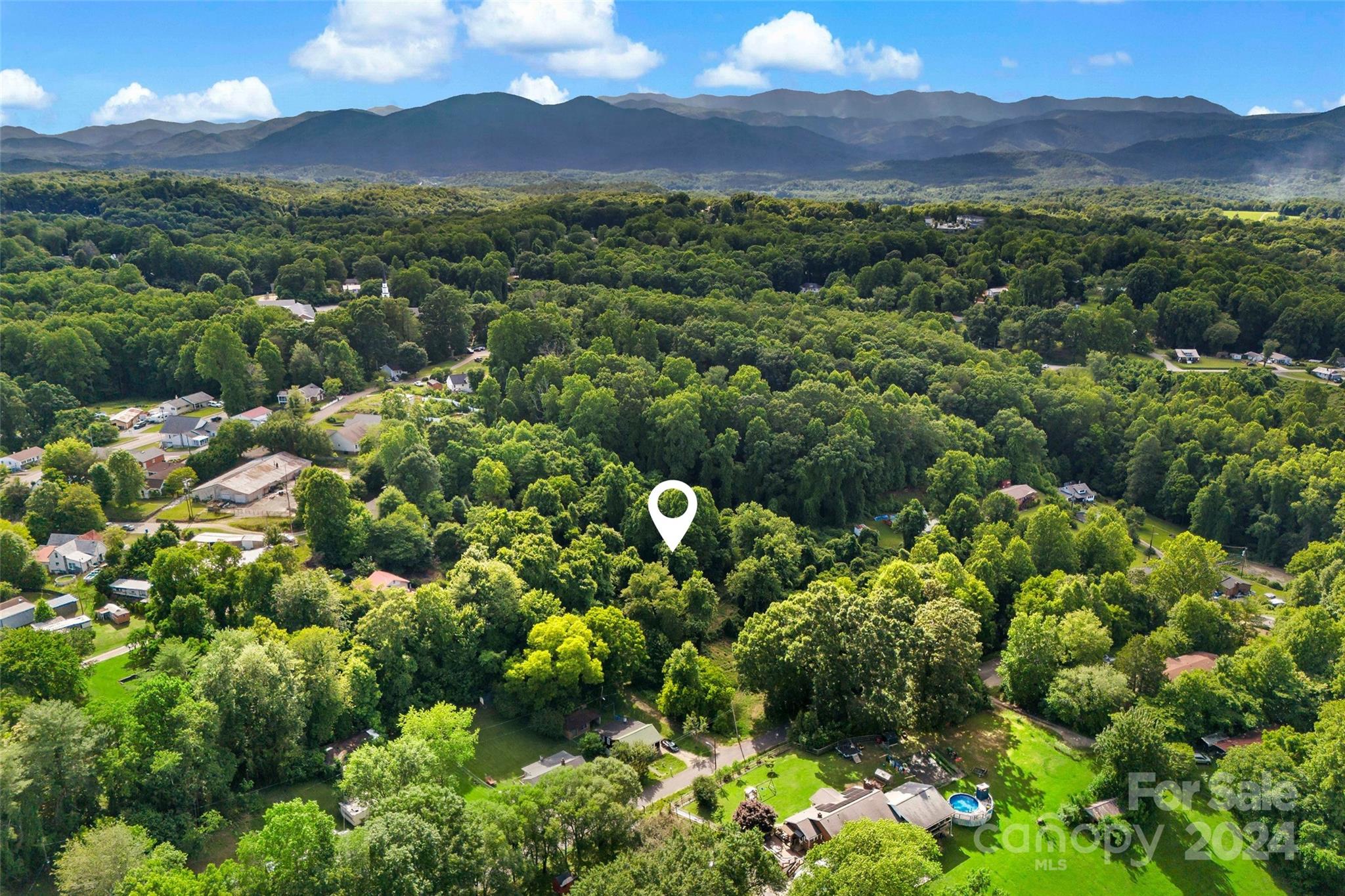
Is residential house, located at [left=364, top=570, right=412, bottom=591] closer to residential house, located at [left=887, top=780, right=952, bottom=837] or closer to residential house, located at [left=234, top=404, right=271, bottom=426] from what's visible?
residential house, located at [left=234, top=404, right=271, bottom=426]

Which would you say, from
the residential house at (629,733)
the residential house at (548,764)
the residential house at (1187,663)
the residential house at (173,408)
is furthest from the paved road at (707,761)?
the residential house at (173,408)

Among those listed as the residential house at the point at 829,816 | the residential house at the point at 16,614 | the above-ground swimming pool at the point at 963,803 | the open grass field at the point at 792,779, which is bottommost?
the open grass field at the point at 792,779

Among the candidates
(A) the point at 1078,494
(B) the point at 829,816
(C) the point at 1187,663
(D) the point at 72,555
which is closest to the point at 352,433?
(D) the point at 72,555

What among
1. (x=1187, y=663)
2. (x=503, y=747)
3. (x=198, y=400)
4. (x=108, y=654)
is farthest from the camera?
(x=198, y=400)

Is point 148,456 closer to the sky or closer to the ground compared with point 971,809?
closer to the sky

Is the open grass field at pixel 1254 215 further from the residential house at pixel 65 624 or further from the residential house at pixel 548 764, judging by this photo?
the residential house at pixel 65 624

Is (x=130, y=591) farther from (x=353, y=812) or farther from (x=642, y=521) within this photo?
(x=642, y=521)

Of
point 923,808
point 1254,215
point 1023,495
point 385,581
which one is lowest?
point 923,808
